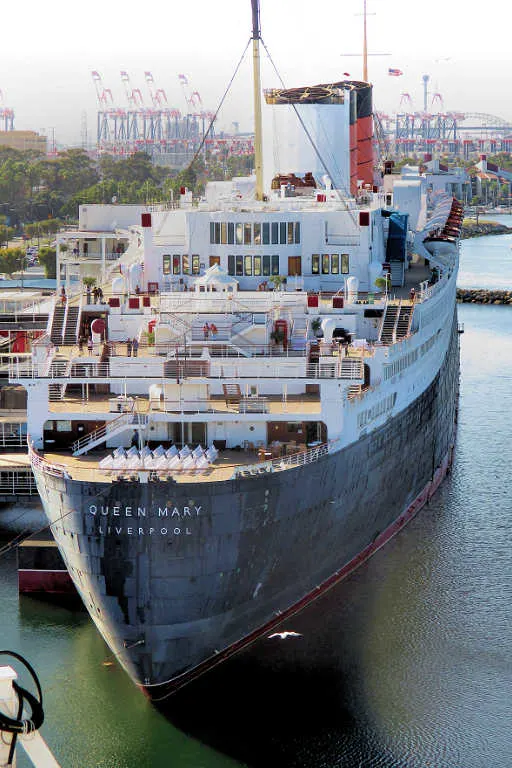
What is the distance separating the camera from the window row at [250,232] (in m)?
43.2

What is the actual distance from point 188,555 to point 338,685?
5.06 m

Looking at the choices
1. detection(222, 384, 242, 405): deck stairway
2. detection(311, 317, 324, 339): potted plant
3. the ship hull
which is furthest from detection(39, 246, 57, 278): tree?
the ship hull

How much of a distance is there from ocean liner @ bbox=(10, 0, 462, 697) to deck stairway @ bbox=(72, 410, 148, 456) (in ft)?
0.19

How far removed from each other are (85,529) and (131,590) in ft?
5.62

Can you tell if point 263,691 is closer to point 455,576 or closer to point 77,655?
point 77,655

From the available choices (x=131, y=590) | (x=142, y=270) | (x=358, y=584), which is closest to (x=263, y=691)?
(x=131, y=590)

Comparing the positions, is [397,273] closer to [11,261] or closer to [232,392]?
[232,392]

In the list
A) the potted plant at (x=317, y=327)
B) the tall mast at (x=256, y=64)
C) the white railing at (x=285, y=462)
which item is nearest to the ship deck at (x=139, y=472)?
the white railing at (x=285, y=462)

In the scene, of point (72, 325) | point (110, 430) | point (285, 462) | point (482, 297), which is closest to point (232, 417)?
point (285, 462)

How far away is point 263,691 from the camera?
31.2m

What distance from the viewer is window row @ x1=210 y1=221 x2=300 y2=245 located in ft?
142

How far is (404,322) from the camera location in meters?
40.7

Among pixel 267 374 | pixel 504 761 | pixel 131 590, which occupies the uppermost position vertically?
pixel 267 374

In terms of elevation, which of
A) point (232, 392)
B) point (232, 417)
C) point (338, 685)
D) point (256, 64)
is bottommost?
point (338, 685)
